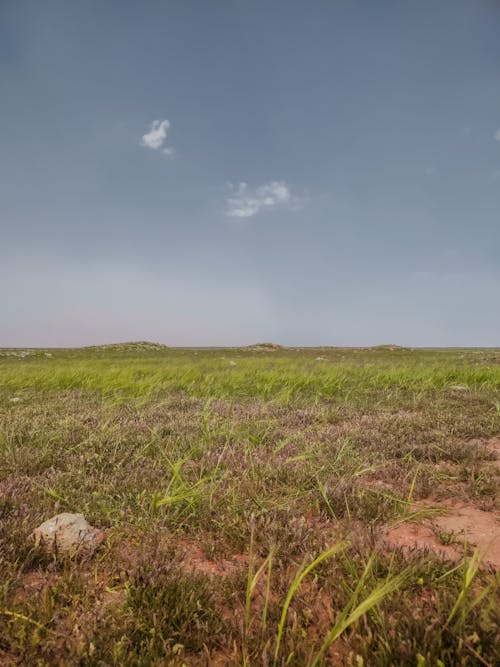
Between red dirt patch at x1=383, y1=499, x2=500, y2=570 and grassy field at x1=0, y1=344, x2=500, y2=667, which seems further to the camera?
red dirt patch at x1=383, y1=499, x2=500, y2=570

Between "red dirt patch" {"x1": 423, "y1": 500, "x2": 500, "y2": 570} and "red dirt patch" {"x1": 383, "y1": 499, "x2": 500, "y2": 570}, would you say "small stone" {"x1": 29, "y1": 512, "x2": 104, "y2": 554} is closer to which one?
"red dirt patch" {"x1": 383, "y1": 499, "x2": 500, "y2": 570}

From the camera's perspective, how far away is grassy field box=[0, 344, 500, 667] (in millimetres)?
1593

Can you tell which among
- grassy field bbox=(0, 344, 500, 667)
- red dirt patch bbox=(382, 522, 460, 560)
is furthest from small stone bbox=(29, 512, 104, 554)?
red dirt patch bbox=(382, 522, 460, 560)

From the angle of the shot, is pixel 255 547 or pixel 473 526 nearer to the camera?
pixel 255 547

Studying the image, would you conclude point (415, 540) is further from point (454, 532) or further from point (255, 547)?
point (255, 547)

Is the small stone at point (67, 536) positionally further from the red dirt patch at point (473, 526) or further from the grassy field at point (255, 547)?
the red dirt patch at point (473, 526)

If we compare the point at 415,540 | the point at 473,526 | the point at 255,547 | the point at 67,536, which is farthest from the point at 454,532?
the point at 67,536

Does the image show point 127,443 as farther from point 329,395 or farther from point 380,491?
point 329,395

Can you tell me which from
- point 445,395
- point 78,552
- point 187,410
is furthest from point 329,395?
point 78,552

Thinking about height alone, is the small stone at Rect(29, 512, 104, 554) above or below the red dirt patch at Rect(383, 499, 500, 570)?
above

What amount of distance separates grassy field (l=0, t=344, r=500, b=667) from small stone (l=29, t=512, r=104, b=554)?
0.24 ft

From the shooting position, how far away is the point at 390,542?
95.4 inches

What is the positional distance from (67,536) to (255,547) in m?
1.21

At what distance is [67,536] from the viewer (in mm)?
2379
